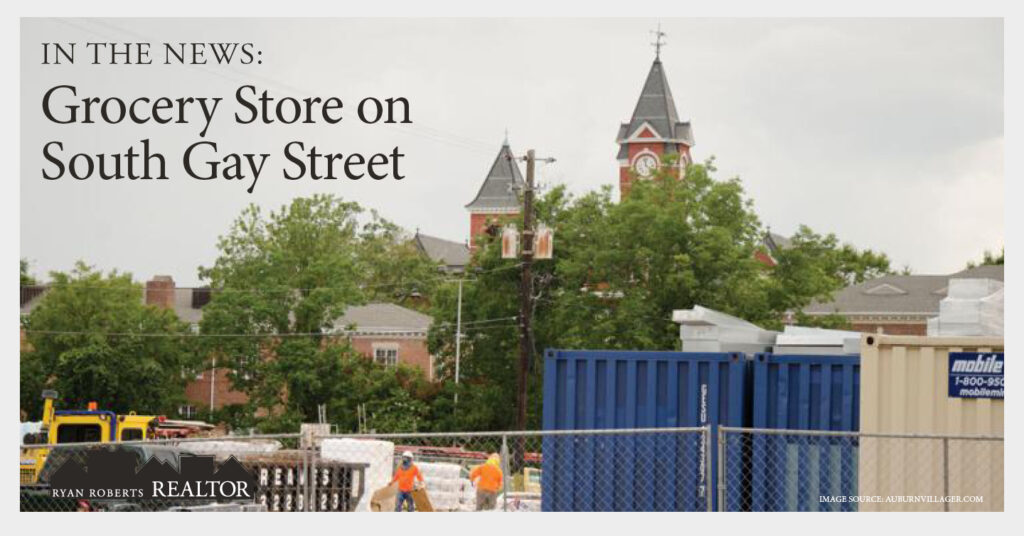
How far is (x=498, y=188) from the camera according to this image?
382 ft

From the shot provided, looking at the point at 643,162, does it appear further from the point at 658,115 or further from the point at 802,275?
Answer: the point at 802,275

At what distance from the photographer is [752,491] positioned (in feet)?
54.0

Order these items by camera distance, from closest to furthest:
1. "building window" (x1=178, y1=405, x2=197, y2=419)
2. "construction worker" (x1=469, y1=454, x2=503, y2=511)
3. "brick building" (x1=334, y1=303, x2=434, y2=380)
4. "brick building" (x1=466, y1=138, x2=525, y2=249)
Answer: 1. "construction worker" (x1=469, y1=454, x2=503, y2=511)
2. "building window" (x1=178, y1=405, x2=197, y2=419)
3. "brick building" (x1=334, y1=303, x2=434, y2=380)
4. "brick building" (x1=466, y1=138, x2=525, y2=249)

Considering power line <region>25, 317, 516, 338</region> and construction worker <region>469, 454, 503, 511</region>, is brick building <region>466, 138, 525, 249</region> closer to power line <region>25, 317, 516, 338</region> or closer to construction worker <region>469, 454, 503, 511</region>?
power line <region>25, 317, 516, 338</region>

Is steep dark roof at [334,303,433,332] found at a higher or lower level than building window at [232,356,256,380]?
higher

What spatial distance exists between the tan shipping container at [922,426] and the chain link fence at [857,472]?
0.04ft

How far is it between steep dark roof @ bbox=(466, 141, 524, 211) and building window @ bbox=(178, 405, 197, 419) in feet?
177

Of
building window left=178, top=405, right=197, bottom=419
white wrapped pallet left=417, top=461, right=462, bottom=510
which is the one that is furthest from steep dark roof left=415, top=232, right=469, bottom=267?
white wrapped pallet left=417, top=461, right=462, bottom=510

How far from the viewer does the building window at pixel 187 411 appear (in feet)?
197

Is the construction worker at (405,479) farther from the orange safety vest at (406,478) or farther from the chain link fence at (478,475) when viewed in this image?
the chain link fence at (478,475)

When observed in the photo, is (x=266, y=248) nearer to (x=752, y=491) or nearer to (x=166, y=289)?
(x=166, y=289)

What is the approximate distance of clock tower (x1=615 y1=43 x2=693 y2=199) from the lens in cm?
10781

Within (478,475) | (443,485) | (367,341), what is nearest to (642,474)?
(478,475)

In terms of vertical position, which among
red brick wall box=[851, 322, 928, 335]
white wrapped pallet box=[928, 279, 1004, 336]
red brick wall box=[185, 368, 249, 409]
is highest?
white wrapped pallet box=[928, 279, 1004, 336]
